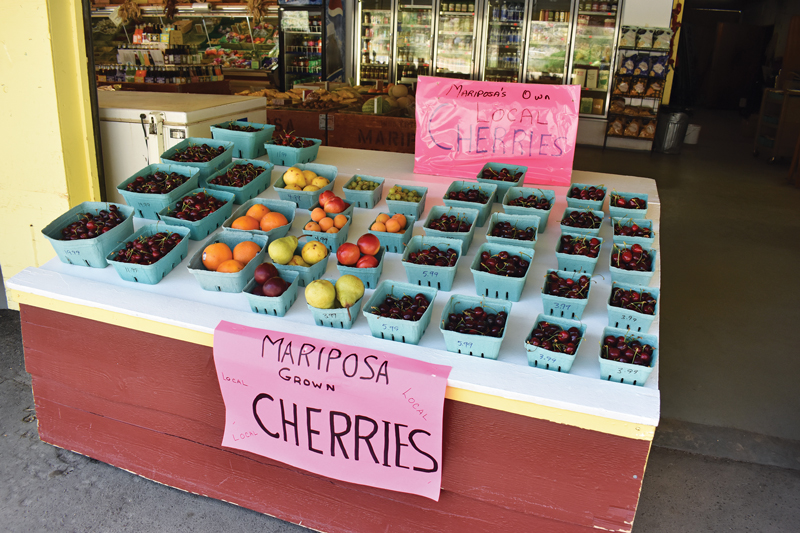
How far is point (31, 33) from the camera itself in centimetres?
283

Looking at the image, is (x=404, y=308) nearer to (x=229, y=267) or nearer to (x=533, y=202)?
(x=229, y=267)

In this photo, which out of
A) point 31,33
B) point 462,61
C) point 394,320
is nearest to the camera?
point 394,320

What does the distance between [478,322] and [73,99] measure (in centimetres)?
257

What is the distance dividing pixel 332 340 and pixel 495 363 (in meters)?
0.49

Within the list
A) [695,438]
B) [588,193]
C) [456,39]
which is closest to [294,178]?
[588,193]

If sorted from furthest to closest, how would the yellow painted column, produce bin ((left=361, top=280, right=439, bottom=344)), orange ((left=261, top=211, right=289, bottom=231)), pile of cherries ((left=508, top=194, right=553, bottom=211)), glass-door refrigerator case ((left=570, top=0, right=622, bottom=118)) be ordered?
glass-door refrigerator case ((left=570, top=0, right=622, bottom=118)), the yellow painted column, pile of cherries ((left=508, top=194, right=553, bottom=211)), orange ((left=261, top=211, right=289, bottom=231)), produce bin ((left=361, top=280, right=439, bottom=344))

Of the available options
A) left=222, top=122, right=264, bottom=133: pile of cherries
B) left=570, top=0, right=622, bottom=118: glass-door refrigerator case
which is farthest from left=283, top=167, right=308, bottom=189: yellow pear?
left=570, top=0, right=622, bottom=118: glass-door refrigerator case

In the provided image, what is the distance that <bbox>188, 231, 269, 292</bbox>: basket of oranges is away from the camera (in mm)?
1968

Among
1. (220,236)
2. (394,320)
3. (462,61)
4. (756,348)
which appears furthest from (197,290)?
(462,61)

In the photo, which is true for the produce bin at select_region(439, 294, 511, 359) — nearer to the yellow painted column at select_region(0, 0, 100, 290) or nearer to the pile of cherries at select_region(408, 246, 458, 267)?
the pile of cherries at select_region(408, 246, 458, 267)

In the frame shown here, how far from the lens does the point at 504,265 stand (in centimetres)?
190

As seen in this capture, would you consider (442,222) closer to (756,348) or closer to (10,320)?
(756,348)

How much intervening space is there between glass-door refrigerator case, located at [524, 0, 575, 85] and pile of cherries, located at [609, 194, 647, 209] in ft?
23.2

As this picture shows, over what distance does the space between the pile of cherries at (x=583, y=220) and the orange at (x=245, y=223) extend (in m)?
1.21
